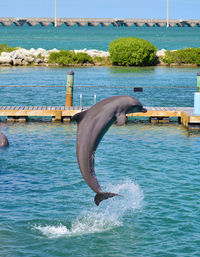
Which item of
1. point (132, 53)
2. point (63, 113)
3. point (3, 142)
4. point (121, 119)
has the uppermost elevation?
point (121, 119)

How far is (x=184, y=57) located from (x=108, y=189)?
1762 inches

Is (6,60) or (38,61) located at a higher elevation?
(6,60)

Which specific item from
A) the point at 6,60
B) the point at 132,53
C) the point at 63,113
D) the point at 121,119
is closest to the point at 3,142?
the point at 63,113

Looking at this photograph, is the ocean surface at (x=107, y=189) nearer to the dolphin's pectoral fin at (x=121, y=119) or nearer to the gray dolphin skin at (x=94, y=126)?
the gray dolphin skin at (x=94, y=126)

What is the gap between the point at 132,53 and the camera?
55750 millimetres

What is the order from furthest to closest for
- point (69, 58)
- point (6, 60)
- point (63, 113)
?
point (69, 58) < point (6, 60) < point (63, 113)

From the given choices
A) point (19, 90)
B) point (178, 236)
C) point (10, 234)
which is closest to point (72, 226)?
point (10, 234)

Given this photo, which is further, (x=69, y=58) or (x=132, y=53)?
(x=69, y=58)

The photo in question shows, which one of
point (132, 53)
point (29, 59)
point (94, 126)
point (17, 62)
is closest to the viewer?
point (94, 126)

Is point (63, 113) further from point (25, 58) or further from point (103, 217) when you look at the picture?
point (25, 58)

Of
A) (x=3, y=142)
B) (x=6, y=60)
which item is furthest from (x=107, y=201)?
(x=6, y=60)

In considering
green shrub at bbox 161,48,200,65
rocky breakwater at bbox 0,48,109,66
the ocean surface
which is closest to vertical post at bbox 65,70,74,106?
the ocean surface

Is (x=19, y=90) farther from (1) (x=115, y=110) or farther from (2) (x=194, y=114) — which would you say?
(1) (x=115, y=110)

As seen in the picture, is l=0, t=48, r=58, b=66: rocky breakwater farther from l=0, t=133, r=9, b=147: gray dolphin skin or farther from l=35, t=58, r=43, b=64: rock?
l=0, t=133, r=9, b=147: gray dolphin skin
